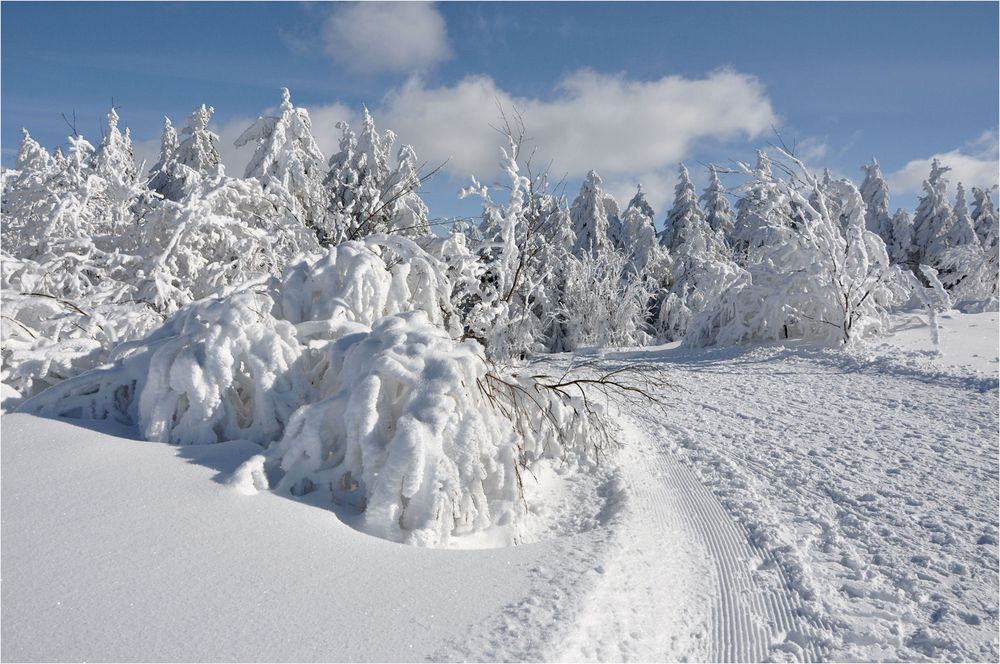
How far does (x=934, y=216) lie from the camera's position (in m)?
35.1

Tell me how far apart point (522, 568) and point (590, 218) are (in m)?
28.5

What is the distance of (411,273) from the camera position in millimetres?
5062

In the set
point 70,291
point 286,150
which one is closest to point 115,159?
point 286,150

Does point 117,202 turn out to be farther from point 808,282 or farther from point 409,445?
point 808,282

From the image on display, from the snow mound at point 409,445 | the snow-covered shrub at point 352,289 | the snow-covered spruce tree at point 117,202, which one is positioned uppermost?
the snow-covered spruce tree at point 117,202

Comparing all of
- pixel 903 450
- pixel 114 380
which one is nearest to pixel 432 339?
pixel 114 380

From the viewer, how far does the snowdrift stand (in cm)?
304

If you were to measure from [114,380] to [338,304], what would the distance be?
1527 millimetres

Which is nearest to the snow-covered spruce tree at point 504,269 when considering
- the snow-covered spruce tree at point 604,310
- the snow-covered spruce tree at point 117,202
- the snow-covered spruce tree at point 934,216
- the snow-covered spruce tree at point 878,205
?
the snow-covered spruce tree at point 117,202

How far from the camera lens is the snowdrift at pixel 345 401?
3039 millimetres

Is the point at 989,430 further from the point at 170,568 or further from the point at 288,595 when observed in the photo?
the point at 170,568

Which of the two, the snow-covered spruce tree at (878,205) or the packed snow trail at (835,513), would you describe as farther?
the snow-covered spruce tree at (878,205)

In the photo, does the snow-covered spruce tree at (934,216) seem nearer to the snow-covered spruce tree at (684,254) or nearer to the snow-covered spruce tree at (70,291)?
the snow-covered spruce tree at (684,254)

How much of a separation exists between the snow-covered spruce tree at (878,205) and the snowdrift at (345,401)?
42233 millimetres
